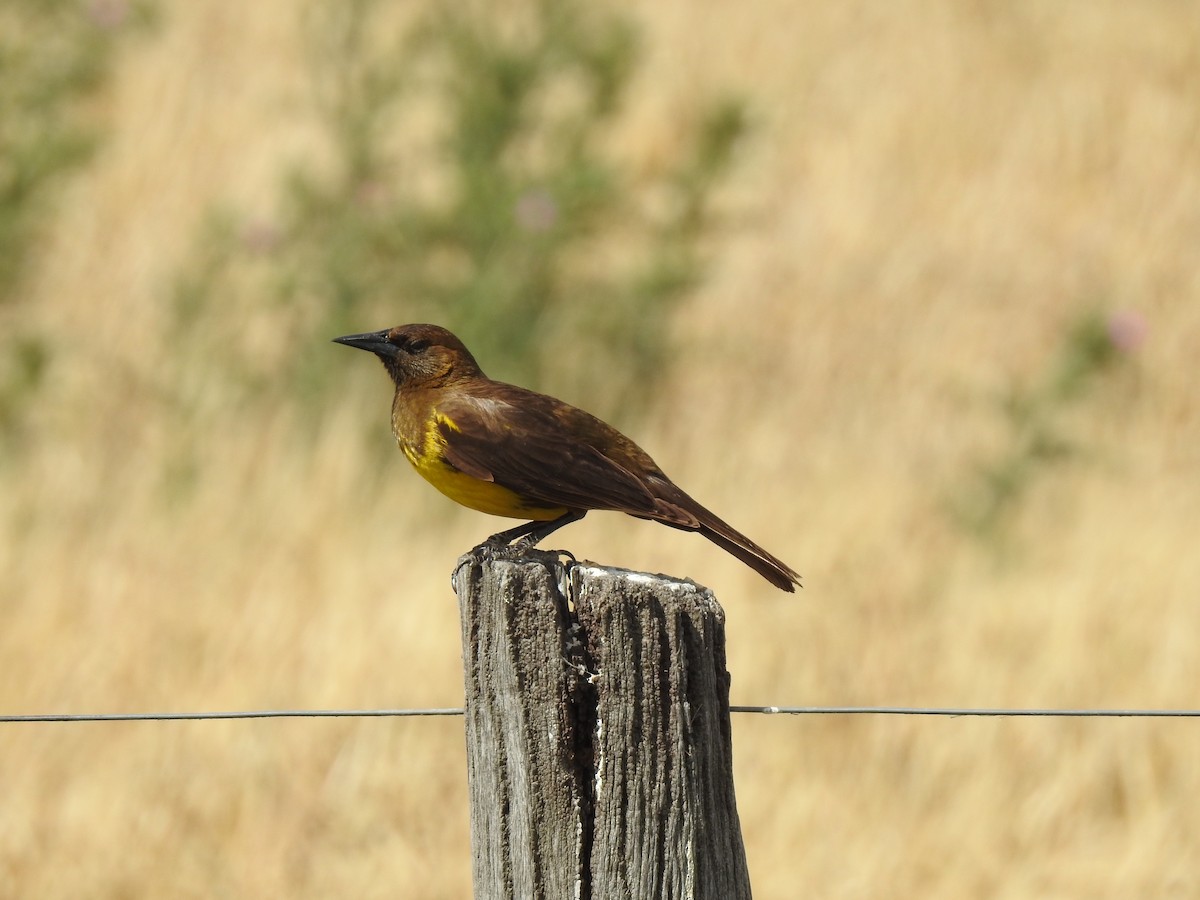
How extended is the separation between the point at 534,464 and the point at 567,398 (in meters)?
5.90

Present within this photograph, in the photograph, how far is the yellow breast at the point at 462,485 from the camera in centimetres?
337

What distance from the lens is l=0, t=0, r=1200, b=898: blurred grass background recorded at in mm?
5652

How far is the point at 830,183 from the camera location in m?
15.0

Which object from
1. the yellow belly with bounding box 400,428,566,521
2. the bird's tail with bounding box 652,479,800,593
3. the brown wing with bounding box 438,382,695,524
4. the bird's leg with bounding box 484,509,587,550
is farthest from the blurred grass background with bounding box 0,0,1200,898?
the bird's tail with bounding box 652,479,800,593

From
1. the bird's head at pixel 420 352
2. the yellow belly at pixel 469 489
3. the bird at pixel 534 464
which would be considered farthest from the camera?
the bird's head at pixel 420 352

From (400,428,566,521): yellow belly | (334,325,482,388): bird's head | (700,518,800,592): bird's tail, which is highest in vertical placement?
(334,325,482,388): bird's head

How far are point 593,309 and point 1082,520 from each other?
279 cm

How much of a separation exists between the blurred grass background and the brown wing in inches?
95.8

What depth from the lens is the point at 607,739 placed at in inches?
92.6

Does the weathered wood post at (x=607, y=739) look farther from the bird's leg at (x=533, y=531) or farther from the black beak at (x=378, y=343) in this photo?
the black beak at (x=378, y=343)

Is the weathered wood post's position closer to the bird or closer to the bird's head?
the bird

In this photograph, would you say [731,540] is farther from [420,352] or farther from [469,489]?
[420,352]

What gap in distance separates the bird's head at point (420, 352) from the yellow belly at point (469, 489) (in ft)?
1.33

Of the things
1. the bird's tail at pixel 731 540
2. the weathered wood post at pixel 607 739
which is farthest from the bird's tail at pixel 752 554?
the weathered wood post at pixel 607 739
